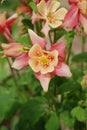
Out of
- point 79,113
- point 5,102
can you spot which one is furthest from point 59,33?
point 5,102

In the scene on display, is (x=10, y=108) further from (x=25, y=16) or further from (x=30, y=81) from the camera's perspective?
(x=25, y=16)

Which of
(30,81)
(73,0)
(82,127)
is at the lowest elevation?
(82,127)

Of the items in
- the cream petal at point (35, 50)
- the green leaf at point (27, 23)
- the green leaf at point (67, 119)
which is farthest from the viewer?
the green leaf at point (67, 119)

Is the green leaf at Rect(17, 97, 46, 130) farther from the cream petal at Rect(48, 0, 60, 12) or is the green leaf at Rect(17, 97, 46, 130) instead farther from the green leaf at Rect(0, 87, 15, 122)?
the cream petal at Rect(48, 0, 60, 12)

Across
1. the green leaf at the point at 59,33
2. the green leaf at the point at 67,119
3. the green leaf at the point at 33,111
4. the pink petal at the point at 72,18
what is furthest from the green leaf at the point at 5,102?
the pink petal at the point at 72,18

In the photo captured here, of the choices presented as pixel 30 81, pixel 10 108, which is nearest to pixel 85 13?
pixel 30 81

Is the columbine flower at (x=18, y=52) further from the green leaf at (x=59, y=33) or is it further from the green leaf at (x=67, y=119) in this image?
the green leaf at (x=67, y=119)
